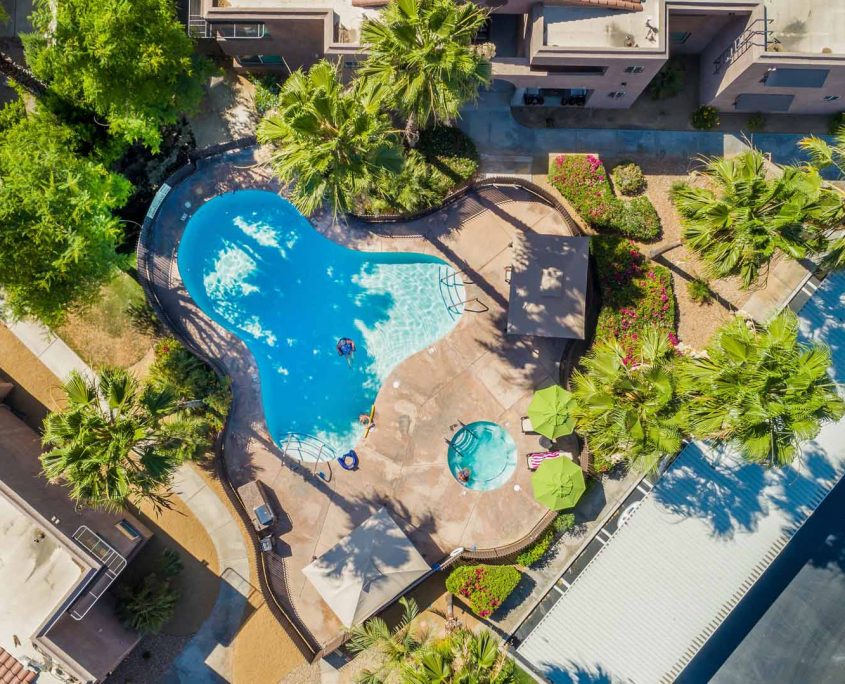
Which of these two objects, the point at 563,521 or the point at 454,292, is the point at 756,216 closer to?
the point at 454,292

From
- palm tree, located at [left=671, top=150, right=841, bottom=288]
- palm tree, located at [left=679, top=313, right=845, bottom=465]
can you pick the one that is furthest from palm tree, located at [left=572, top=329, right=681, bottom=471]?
palm tree, located at [left=671, top=150, right=841, bottom=288]

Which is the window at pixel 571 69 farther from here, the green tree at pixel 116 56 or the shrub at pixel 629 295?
the green tree at pixel 116 56

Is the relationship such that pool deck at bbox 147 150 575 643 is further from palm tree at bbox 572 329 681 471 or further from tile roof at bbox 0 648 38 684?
tile roof at bbox 0 648 38 684

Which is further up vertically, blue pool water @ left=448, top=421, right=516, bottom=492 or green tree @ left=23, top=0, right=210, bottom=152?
green tree @ left=23, top=0, right=210, bottom=152

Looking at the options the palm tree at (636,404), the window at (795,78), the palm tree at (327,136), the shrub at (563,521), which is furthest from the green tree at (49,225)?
the window at (795,78)

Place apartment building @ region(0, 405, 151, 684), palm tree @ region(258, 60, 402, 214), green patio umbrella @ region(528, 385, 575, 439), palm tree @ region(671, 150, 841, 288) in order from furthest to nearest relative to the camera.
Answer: green patio umbrella @ region(528, 385, 575, 439) → apartment building @ region(0, 405, 151, 684) → palm tree @ region(671, 150, 841, 288) → palm tree @ region(258, 60, 402, 214)

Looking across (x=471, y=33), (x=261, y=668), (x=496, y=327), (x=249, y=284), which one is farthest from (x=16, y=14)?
(x=261, y=668)

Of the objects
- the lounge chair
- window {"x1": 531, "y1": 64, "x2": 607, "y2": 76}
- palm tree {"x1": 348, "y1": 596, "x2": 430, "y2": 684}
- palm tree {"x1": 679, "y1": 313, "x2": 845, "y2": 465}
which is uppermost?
window {"x1": 531, "y1": 64, "x2": 607, "y2": 76}
